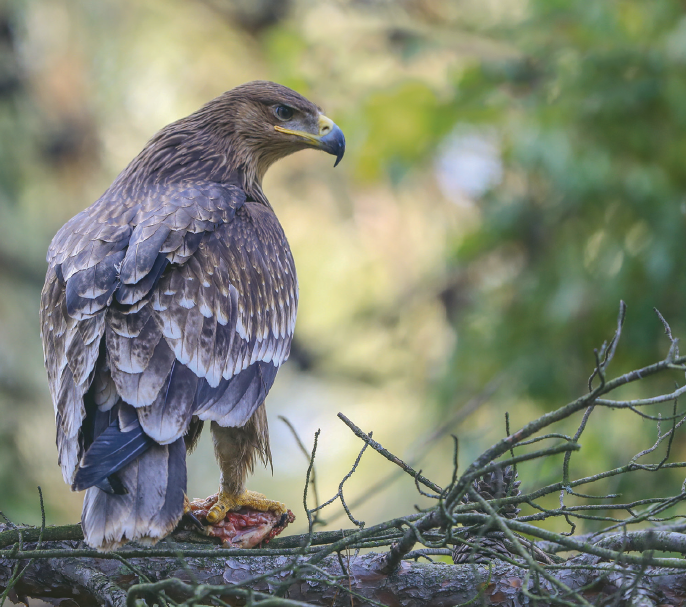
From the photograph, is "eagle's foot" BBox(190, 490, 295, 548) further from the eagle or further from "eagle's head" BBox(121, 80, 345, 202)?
"eagle's head" BBox(121, 80, 345, 202)

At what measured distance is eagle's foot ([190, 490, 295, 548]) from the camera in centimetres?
288

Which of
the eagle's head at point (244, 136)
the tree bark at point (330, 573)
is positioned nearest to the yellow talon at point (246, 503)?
the tree bark at point (330, 573)

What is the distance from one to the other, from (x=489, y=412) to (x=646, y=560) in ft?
12.2

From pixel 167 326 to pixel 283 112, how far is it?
162cm

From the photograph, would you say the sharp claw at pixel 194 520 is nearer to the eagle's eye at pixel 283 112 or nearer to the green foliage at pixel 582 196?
the eagle's eye at pixel 283 112

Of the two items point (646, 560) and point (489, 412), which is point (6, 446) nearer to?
point (489, 412)

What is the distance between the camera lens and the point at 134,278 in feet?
8.89

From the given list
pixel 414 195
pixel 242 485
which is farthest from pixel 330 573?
pixel 414 195

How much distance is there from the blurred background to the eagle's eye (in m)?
1.65

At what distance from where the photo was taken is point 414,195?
8.52 meters

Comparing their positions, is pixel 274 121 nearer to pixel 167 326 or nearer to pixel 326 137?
pixel 326 137

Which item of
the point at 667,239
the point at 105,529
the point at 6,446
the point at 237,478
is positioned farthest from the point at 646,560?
the point at 6,446

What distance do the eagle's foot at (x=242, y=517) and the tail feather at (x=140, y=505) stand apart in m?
0.52

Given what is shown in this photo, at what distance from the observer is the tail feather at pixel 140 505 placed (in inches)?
88.6
